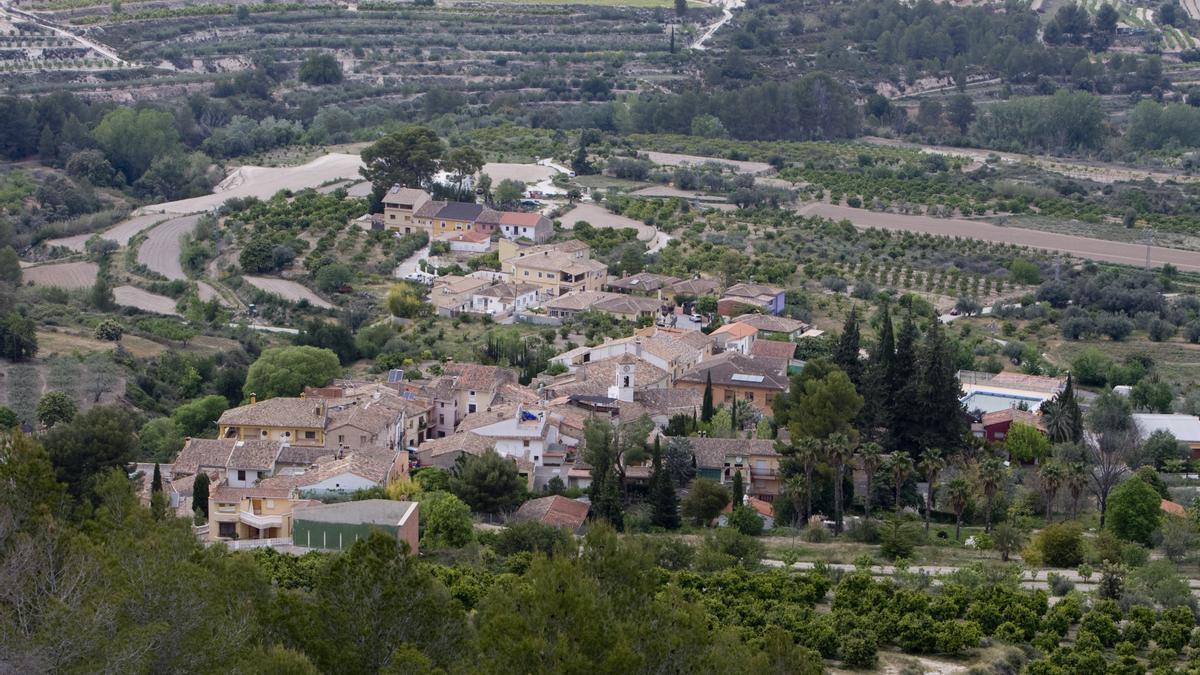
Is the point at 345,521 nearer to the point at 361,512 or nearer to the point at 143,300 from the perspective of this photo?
the point at 361,512

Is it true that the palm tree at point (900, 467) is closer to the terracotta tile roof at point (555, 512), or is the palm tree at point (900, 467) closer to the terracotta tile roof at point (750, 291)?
the terracotta tile roof at point (555, 512)

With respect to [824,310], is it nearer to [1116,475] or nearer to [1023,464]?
[1023,464]

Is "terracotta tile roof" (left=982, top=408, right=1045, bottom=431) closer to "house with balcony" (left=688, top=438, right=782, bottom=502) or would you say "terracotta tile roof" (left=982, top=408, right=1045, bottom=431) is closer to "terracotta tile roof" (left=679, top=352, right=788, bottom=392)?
"terracotta tile roof" (left=679, top=352, right=788, bottom=392)

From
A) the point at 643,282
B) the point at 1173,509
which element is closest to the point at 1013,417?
the point at 1173,509

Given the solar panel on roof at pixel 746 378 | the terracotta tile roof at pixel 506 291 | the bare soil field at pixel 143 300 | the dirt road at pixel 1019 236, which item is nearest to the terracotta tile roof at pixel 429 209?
A: the terracotta tile roof at pixel 506 291

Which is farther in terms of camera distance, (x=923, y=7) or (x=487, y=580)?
(x=923, y=7)

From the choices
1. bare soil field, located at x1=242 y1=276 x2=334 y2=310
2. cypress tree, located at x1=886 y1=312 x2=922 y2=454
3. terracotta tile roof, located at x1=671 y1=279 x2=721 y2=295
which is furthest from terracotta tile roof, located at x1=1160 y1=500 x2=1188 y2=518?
bare soil field, located at x1=242 y1=276 x2=334 y2=310

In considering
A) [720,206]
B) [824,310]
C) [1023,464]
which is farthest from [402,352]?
[720,206]
